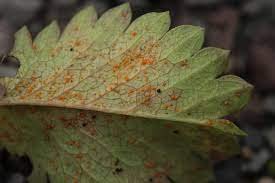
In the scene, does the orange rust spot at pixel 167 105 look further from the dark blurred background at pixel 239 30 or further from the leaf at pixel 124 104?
the dark blurred background at pixel 239 30

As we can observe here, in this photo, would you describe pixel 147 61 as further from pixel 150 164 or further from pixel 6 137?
pixel 6 137

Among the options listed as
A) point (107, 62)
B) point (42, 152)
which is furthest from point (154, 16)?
point (42, 152)

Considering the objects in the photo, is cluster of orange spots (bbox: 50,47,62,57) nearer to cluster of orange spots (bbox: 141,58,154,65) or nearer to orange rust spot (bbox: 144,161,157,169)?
cluster of orange spots (bbox: 141,58,154,65)

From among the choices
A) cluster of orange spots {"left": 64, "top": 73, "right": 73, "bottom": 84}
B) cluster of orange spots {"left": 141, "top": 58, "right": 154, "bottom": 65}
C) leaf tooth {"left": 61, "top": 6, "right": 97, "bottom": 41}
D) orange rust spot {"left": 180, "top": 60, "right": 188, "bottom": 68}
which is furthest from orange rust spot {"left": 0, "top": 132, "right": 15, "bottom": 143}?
orange rust spot {"left": 180, "top": 60, "right": 188, "bottom": 68}

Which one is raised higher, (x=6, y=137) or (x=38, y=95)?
(x=38, y=95)

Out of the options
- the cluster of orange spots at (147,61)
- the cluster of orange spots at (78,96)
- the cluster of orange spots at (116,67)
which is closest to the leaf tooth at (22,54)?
the cluster of orange spots at (78,96)

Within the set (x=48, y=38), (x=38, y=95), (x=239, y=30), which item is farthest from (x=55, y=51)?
(x=239, y=30)
